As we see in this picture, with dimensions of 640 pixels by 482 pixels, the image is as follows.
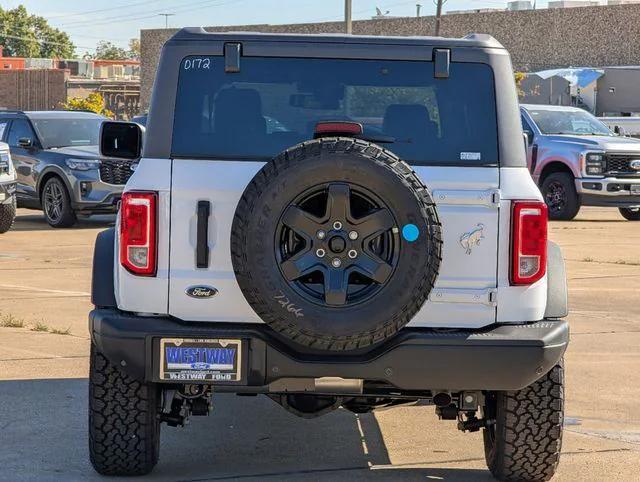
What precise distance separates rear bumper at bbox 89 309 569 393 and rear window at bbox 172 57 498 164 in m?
0.73

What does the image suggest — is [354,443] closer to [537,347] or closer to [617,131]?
[537,347]

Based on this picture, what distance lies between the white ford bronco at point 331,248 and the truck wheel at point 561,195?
612 inches

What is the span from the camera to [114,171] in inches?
747

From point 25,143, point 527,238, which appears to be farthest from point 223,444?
point 25,143

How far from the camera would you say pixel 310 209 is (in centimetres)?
531

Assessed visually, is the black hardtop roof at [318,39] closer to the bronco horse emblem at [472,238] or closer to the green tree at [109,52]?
the bronco horse emblem at [472,238]

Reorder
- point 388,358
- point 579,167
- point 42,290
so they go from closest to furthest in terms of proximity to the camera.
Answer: point 388,358
point 42,290
point 579,167

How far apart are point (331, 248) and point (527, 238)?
2.90 ft

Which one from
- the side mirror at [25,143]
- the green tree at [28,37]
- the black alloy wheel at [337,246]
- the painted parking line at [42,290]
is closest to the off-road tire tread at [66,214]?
the side mirror at [25,143]

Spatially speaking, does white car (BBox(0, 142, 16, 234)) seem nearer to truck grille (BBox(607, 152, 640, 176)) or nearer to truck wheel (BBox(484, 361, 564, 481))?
truck grille (BBox(607, 152, 640, 176))

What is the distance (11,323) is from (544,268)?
5517mm

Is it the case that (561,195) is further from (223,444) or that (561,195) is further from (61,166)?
(223,444)

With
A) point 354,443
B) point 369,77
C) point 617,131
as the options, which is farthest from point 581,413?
point 617,131

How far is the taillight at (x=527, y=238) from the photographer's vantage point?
5.55 meters
